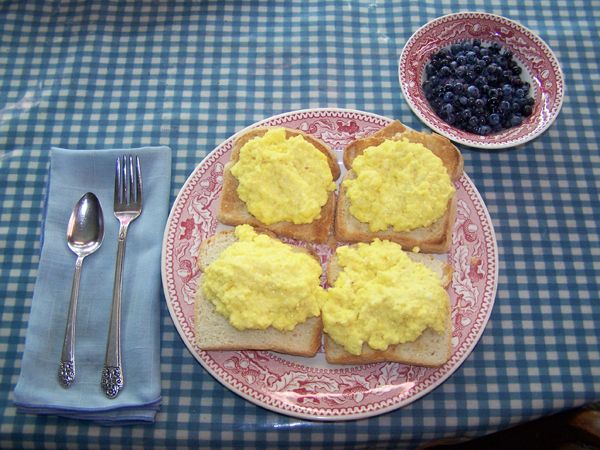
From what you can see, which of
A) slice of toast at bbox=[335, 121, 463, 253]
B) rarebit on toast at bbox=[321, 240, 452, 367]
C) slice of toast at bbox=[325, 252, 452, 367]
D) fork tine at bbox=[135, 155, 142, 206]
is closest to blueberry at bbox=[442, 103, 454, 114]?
slice of toast at bbox=[335, 121, 463, 253]

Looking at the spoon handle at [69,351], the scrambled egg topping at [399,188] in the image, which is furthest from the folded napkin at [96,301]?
the scrambled egg topping at [399,188]

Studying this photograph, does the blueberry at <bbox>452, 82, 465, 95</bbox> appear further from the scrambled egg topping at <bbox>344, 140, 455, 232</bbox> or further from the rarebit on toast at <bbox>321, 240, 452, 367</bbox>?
the rarebit on toast at <bbox>321, 240, 452, 367</bbox>

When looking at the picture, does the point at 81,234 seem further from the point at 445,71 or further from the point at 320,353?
the point at 445,71

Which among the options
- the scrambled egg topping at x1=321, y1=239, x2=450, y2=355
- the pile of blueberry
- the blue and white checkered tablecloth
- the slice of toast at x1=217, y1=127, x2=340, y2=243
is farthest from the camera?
the pile of blueberry

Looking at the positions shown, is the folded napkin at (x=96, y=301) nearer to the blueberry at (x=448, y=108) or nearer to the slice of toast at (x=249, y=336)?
the slice of toast at (x=249, y=336)

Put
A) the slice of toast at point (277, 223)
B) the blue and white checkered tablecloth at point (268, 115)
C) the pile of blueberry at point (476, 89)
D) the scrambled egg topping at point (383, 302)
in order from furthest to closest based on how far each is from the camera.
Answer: the pile of blueberry at point (476, 89) → the slice of toast at point (277, 223) → the blue and white checkered tablecloth at point (268, 115) → the scrambled egg topping at point (383, 302)

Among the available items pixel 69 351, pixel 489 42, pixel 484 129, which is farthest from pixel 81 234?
pixel 489 42
